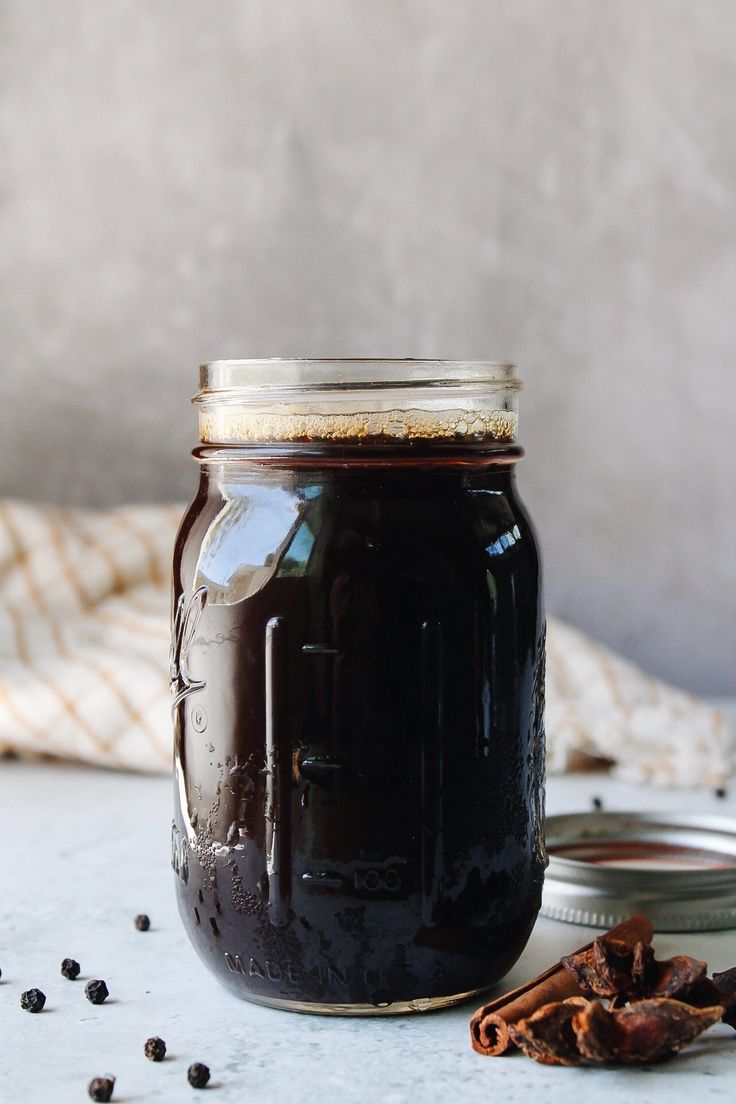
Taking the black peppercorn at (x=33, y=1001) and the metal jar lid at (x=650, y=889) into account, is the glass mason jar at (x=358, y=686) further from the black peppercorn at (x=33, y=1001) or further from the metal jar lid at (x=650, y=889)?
the metal jar lid at (x=650, y=889)

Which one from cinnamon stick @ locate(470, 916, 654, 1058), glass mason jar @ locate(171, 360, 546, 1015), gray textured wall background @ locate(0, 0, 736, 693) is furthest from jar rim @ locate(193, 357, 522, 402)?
gray textured wall background @ locate(0, 0, 736, 693)

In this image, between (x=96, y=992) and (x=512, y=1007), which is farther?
(x=96, y=992)

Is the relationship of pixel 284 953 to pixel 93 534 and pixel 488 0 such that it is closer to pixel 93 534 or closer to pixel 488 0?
pixel 93 534

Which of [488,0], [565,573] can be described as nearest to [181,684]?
[565,573]

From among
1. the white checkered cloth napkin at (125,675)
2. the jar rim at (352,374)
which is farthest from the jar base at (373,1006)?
the white checkered cloth napkin at (125,675)

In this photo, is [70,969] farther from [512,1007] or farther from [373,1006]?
[512,1007]

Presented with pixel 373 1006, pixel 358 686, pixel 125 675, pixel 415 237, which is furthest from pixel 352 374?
pixel 415 237

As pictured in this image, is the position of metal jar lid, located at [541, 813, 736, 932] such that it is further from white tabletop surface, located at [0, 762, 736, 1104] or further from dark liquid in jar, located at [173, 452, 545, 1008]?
dark liquid in jar, located at [173, 452, 545, 1008]
